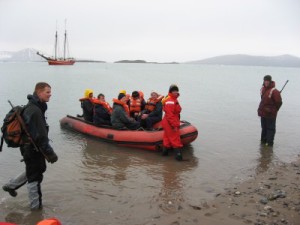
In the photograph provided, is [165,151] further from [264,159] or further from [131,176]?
[264,159]

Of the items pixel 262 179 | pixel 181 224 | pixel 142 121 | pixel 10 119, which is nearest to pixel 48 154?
pixel 10 119

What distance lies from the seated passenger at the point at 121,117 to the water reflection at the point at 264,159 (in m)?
3.47

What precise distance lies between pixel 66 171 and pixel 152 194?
2.36m

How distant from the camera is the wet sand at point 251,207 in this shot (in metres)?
4.81

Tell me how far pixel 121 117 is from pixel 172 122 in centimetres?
183

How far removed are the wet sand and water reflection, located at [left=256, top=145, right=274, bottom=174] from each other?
1081 millimetres

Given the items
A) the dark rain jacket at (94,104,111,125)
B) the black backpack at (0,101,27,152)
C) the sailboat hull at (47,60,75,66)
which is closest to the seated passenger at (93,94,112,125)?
the dark rain jacket at (94,104,111,125)

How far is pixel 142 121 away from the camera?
32.0 ft

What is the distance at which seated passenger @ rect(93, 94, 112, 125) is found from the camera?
993 centimetres

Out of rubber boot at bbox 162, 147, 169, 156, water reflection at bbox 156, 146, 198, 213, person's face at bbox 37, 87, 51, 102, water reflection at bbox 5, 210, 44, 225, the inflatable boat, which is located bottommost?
water reflection at bbox 5, 210, 44, 225

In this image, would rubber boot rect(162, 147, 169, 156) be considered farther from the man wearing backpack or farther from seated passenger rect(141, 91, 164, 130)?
the man wearing backpack

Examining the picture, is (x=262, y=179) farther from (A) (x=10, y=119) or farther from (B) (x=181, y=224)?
(A) (x=10, y=119)

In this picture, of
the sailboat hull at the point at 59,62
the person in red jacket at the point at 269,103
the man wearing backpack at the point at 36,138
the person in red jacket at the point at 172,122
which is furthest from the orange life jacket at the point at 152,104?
the sailboat hull at the point at 59,62

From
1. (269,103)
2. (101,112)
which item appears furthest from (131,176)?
(269,103)
